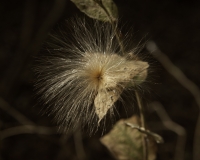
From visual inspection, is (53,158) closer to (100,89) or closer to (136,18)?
(136,18)

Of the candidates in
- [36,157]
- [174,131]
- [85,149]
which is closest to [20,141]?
[36,157]

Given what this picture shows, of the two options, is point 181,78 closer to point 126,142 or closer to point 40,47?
point 40,47

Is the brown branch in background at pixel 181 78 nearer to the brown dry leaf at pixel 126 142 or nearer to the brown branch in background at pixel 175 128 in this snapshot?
the brown branch in background at pixel 175 128

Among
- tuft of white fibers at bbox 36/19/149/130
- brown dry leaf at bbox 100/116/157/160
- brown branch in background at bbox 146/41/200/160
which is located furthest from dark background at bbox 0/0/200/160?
tuft of white fibers at bbox 36/19/149/130

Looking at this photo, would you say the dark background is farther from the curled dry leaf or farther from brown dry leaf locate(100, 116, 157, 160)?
the curled dry leaf

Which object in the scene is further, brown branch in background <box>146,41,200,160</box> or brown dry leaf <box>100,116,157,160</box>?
brown branch in background <box>146,41,200,160</box>

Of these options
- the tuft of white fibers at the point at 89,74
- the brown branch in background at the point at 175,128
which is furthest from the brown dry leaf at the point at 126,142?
the brown branch in background at the point at 175,128
